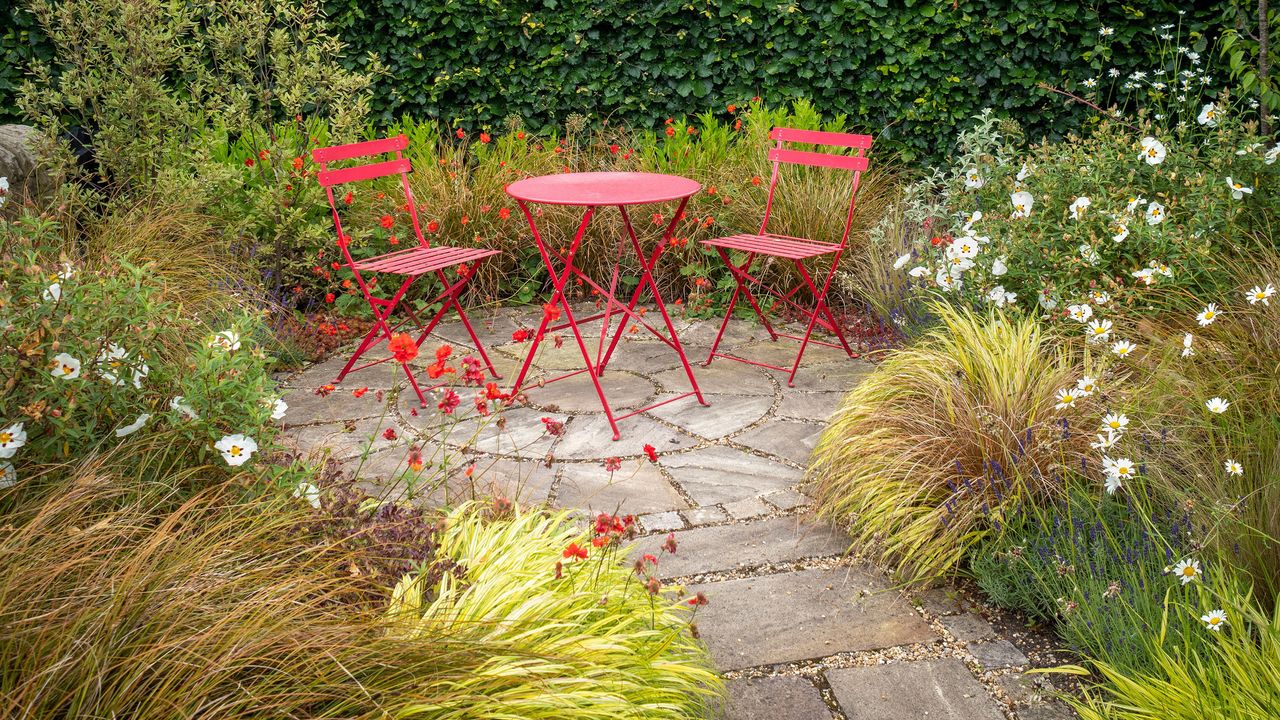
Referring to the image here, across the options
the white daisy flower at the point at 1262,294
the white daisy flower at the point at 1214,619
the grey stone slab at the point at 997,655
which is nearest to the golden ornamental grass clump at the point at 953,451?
the grey stone slab at the point at 997,655

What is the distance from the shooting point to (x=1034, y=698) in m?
2.25

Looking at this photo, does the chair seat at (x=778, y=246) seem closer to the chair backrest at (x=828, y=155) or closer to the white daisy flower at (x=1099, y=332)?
the chair backrest at (x=828, y=155)

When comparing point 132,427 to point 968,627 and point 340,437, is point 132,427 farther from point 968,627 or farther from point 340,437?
point 968,627

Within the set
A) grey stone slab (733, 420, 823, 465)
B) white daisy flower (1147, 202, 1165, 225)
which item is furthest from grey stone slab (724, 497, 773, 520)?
white daisy flower (1147, 202, 1165, 225)

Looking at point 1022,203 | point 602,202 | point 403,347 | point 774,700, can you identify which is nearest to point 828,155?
point 1022,203

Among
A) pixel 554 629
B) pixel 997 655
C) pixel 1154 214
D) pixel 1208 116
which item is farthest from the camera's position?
pixel 1208 116

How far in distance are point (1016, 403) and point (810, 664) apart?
3.45 feet

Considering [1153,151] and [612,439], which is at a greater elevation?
[1153,151]

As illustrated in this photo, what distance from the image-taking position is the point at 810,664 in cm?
242

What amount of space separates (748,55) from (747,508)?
402cm

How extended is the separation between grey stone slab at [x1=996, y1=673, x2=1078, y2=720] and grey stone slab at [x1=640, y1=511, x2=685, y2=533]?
107cm

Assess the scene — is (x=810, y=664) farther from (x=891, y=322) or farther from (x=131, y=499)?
(x=891, y=322)

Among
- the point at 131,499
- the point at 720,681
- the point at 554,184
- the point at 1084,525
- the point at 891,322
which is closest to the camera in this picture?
the point at 720,681

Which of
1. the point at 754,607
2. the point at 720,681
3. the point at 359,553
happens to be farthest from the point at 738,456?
the point at 359,553
